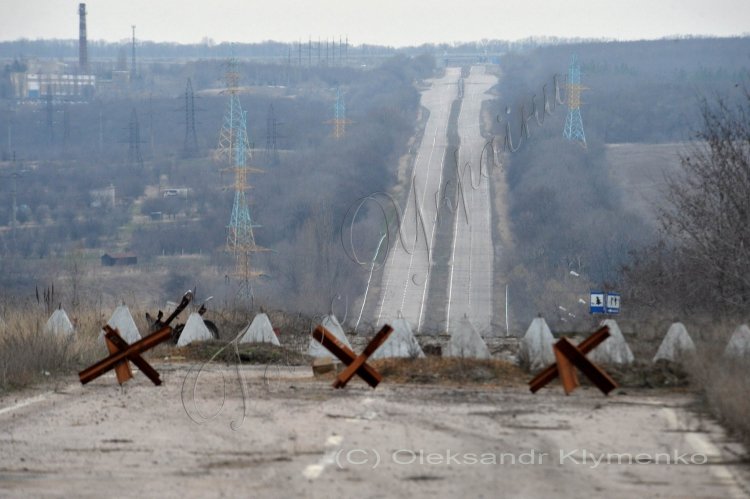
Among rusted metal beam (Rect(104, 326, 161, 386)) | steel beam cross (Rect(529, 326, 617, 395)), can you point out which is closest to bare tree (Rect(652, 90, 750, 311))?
steel beam cross (Rect(529, 326, 617, 395))

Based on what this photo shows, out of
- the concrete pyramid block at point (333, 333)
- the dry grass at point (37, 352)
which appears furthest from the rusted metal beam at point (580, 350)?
the dry grass at point (37, 352)

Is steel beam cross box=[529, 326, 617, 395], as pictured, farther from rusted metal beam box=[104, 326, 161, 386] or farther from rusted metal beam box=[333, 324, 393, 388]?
rusted metal beam box=[104, 326, 161, 386]

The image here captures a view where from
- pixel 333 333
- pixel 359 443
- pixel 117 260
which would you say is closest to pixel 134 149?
pixel 117 260

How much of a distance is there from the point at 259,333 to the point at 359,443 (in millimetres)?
7799

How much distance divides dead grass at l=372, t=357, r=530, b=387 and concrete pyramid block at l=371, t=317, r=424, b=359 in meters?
0.39

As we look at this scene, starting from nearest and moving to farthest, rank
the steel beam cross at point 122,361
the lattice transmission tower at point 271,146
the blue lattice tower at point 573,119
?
the steel beam cross at point 122,361
the blue lattice tower at point 573,119
the lattice transmission tower at point 271,146

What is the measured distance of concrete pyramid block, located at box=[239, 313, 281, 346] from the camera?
18.4 m

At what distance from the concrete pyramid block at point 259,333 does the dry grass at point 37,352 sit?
205 centimetres

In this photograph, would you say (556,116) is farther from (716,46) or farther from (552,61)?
(716,46)

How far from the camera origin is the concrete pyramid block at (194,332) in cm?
1866

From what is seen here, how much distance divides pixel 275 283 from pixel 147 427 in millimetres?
53815

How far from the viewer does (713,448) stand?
10.6 metres

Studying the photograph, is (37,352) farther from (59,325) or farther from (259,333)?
(259,333)

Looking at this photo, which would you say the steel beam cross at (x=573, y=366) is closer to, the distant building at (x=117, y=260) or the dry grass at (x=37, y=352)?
the dry grass at (x=37, y=352)
